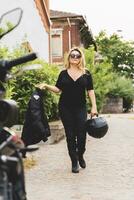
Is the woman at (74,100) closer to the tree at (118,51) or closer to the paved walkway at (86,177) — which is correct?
the paved walkway at (86,177)

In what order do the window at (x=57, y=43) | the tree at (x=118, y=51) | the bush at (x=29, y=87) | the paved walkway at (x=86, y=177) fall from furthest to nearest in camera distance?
the tree at (x=118, y=51)
the window at (x=57, y=43)
the bush at (x=29, y=87)
the paved walkway at (x=86, y=177)

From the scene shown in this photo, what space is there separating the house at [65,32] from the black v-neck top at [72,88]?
33801 millimetres

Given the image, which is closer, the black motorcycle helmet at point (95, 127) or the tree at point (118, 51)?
the black motorcycle helmet at point (95, 127)

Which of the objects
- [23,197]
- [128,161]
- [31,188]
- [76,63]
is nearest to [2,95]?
[23,197]

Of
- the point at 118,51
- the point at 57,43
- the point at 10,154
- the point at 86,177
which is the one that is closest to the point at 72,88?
the point at 86,177

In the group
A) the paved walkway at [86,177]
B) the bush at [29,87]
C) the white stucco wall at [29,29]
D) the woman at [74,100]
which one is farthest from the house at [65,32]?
the woman at [74,100]

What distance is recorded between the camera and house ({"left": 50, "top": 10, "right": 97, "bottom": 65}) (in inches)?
1681

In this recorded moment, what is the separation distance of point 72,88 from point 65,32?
3564cm

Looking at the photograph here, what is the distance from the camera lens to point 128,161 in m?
10.1

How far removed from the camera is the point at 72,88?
28.5 ft

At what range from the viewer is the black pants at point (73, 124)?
28.7 feet

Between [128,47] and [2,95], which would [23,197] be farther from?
[128,47]

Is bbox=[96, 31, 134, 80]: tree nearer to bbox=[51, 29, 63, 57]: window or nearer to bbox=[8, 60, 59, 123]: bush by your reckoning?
bbox=[51, 29, 63, 57]: window

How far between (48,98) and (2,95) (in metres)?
10.4
